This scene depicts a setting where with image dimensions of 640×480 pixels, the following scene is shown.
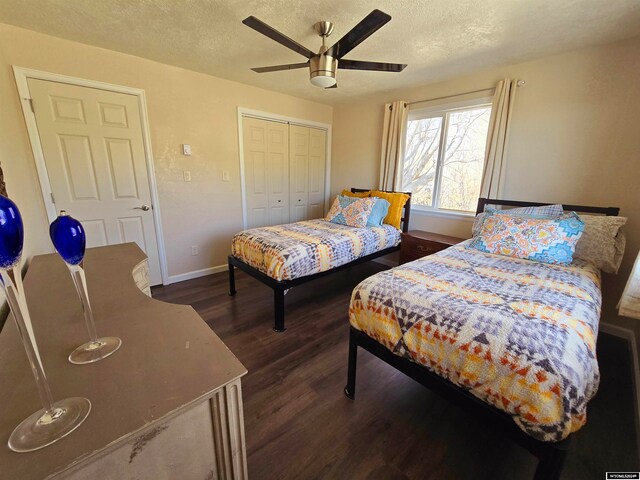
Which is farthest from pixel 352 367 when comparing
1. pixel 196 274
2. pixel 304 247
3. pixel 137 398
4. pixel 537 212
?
pixel 196 274

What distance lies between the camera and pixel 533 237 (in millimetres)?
2031

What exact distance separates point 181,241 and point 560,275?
3.58m

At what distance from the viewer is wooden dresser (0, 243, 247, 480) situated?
533 mm

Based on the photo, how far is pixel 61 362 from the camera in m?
0.76

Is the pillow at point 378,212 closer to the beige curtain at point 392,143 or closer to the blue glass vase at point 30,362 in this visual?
the beige curtain at point 392,143

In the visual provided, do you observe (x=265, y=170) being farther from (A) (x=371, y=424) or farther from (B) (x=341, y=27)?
(A) (x=371, y=424)

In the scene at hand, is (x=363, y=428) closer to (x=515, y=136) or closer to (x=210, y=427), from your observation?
(x=210, y=427)

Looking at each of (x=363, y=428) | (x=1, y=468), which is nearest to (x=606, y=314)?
(x=363, y=428)

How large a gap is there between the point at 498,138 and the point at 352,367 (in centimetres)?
268

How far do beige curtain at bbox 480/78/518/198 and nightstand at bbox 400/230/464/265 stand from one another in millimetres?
635

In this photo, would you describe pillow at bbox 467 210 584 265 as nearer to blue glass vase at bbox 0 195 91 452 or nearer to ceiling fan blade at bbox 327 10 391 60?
ceiling fan blade at bbox 327 10 391 60

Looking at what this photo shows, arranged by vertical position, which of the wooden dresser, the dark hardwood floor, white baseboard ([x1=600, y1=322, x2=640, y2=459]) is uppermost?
the wooden dresser

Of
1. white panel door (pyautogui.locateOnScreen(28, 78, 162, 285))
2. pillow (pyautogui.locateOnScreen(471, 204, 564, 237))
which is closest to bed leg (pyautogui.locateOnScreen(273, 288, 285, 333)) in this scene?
white panel door (pyautogui.locateOnScreen(28, 78, 162, 285))

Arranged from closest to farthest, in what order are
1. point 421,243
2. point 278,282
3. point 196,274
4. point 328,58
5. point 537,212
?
point 328,58 → point 278,282 → point 537,212 → point 421,243 → point 196,274
